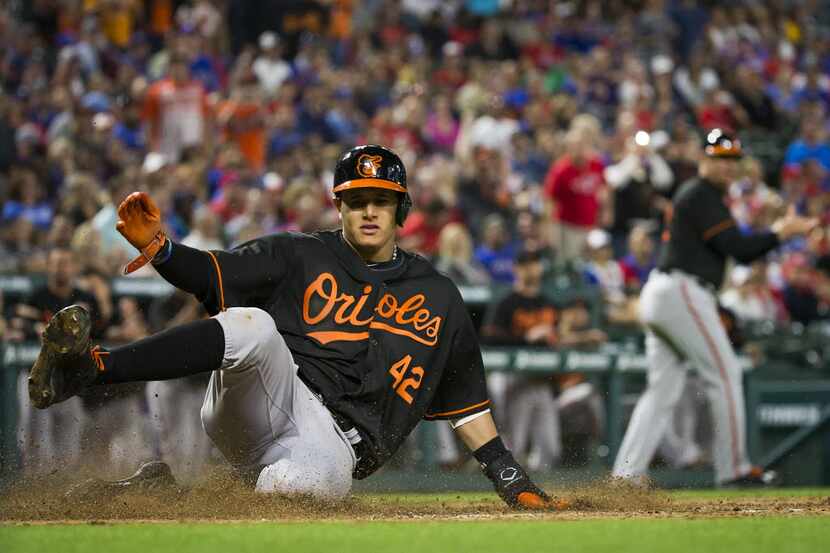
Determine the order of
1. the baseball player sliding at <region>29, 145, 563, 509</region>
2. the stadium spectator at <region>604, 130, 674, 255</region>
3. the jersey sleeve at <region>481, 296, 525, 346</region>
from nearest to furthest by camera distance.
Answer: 1. the baseball player sliding at <region>29, 145, 563, 509</region>
2. the jersey sleeve at <region>481, 296, 525, 346</region>
3. the stadium spectator at <region>604, 130, 674, 255</region>

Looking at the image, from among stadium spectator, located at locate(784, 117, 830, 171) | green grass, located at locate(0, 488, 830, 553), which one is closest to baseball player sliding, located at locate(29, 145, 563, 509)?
green grass, located at locate(0, 488, 830, 553)

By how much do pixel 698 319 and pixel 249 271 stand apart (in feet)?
13.0

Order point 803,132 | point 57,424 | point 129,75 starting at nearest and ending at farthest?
point 57,424, point 129,75, point 803,132

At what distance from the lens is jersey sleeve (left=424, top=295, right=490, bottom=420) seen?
5.55 m

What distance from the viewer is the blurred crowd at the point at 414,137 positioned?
414 inches

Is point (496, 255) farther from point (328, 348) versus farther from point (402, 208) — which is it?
point (328, 348)

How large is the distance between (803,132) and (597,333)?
6.94 m

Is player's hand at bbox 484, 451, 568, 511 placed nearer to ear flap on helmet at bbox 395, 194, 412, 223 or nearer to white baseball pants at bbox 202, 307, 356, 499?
white baseball pants at bbox 202, 307, 356, 499

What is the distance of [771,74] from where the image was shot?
739 inches

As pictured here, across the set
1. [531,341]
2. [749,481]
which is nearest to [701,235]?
[749,481]

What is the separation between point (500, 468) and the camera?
5422 millimetres

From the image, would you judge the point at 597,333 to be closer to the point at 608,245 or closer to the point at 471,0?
the point at 608,245

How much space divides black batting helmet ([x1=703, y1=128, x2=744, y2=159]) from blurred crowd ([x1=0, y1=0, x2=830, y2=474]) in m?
0.81

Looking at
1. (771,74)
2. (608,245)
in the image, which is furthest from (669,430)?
(771,74)
